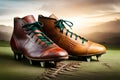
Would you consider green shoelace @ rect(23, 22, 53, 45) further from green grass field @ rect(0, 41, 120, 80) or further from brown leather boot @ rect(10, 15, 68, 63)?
green grass field @ rect(0, 41, 120, 80)

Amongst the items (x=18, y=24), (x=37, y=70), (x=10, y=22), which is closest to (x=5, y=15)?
A: (x=10, y=22)

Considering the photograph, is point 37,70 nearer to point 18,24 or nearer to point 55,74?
point 55,74

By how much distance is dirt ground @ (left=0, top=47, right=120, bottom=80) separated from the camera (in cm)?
169

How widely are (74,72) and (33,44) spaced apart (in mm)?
305

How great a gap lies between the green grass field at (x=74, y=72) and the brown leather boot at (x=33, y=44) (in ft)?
0.19

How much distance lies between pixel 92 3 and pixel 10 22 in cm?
63

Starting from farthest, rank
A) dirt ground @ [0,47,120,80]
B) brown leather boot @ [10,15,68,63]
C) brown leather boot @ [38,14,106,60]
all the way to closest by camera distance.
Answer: brown leather boot @ [38,14,106,60]
brown leather boot @ [10,15,68,63]
dirt ground @ [0,47,120,80]

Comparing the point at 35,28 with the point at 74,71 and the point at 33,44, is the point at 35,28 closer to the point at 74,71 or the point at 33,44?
the point at 33,44

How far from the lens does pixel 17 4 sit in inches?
108

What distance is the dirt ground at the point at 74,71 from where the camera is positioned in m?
1.69

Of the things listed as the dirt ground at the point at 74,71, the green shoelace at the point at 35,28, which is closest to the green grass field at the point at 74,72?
the dirt ground at the point at 74,71

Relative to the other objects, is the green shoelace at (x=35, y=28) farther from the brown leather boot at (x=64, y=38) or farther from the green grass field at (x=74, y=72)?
Answer: the green grass field at (x=74, y=72)

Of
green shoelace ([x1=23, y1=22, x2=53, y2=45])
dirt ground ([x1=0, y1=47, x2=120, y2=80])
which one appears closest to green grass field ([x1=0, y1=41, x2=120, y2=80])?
dirt ground ([x1=0, y1=47, x2=120, y2=80])

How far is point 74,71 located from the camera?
1832mm
